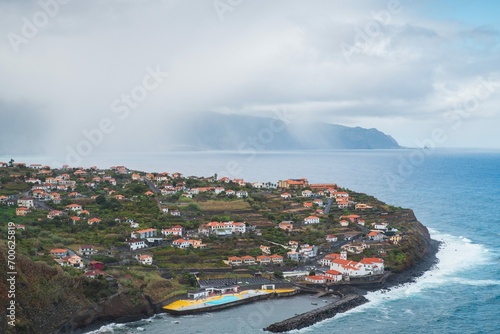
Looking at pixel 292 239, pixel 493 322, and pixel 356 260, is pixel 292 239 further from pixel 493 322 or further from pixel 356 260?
→ pixel 493 322

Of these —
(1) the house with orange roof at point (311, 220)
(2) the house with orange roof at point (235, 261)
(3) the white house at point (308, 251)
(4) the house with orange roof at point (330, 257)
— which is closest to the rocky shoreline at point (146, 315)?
(4) the house with orange roof at point (330, 257)

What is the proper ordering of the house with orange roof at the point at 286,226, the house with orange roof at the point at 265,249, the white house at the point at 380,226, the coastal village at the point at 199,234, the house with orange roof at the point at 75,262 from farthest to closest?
the white house at the point at 380,226
the house with orange roof at the point at 286,226
the house with orange roof at the point at 265,249
the coastal village at the point at 199,234
the house with orange roof at the point at 75,262

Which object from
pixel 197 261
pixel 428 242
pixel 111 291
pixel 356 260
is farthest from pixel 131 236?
pixel 428 242

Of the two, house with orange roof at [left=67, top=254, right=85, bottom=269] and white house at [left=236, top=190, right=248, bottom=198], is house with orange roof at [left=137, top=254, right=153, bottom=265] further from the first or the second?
white house at [left=236, top=190, right=248, bottom=198]

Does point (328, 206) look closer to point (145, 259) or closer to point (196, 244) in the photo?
point (196, 244)

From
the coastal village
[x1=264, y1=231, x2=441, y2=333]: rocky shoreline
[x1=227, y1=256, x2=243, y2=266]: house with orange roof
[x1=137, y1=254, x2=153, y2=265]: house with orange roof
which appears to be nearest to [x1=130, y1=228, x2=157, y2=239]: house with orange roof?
the coastal village

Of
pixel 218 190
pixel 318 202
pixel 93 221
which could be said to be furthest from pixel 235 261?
pixel 218 190

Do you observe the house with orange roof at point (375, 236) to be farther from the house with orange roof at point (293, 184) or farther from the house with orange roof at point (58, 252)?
the house with orange roof at point (293, 184)
